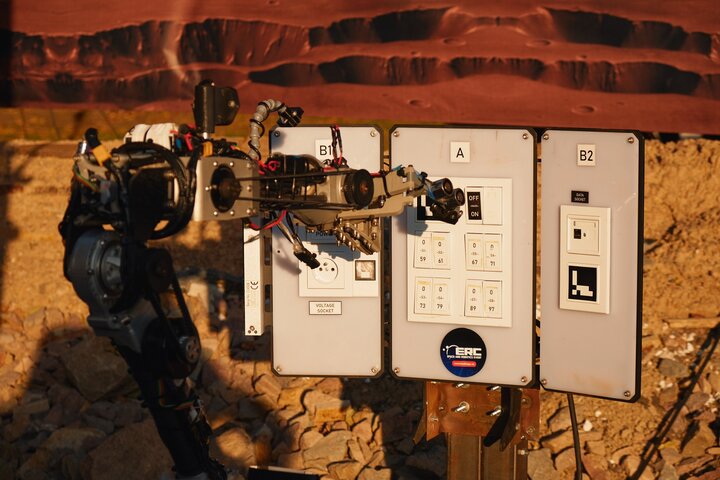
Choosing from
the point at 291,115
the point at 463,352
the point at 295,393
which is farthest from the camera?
the point at 295,393

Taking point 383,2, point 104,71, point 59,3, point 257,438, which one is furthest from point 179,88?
point 257,438

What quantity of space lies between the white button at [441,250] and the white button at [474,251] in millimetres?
117

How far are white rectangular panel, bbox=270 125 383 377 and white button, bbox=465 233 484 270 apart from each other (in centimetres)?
58

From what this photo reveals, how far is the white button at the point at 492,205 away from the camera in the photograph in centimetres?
597

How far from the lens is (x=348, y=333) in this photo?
6348 mm

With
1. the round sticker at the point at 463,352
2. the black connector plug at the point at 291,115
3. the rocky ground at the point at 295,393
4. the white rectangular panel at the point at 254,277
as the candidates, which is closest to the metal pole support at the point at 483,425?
the round sticker at the point at 463,352

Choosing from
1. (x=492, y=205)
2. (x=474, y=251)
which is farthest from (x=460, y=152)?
(x=474, y=251)

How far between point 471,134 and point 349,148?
0.76 m

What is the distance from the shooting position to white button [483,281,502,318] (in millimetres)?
6012

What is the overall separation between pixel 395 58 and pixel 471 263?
5.04m

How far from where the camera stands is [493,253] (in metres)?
6.00

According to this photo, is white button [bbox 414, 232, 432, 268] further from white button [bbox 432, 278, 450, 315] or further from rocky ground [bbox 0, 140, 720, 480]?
rocky ground [bbox 0, 140, 720, 480]

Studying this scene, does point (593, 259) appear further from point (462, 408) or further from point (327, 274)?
point (327, 274)

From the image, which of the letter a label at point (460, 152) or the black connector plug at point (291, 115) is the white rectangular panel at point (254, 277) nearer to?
the black connector plug at point (291, 115)
